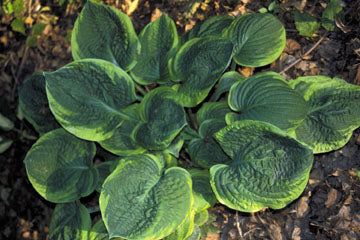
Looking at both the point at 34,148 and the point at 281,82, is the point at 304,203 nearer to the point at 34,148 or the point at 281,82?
the point at 281,82

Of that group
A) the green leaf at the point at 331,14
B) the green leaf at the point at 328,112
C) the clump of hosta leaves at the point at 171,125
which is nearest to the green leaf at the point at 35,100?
the clump of hosta leaves at the point at 171,125

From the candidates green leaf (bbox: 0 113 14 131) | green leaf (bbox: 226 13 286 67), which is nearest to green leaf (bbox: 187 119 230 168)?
green leaf (bbox: 226 13 286 67)

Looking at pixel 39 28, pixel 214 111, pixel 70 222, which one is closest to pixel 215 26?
pixel 214 111

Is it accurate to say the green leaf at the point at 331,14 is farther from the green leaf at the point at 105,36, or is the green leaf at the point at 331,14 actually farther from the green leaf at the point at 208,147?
the green leaf at the point at 105,36

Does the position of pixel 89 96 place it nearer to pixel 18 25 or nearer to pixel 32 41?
pixel 32 41

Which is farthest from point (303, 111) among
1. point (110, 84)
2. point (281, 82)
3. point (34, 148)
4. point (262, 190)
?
point (34, 148)

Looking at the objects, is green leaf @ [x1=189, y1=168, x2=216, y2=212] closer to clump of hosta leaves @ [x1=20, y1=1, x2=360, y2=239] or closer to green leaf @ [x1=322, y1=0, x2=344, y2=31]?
clump of hosta leaves @ [x1=20, y1=1, x2=360, y2=239]
